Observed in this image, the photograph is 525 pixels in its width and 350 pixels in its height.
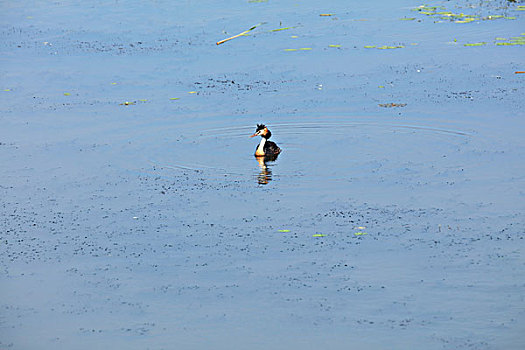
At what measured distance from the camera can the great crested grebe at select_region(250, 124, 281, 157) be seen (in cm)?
1561

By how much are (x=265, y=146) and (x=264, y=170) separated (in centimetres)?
80

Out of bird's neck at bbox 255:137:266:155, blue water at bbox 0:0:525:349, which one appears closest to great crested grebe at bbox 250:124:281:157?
bird's neck at bbox 255:137:266:155

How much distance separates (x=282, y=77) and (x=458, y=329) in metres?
12.5

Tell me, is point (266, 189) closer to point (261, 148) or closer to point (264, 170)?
point (264, 170)

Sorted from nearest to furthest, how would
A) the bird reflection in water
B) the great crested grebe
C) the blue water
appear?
the blue water, the bird reflection in water, the great crested grebe

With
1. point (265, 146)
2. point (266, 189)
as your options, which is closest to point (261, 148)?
point (265, 146)

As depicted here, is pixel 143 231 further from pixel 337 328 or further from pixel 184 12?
pixel 184 12

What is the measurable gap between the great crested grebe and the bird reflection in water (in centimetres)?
7

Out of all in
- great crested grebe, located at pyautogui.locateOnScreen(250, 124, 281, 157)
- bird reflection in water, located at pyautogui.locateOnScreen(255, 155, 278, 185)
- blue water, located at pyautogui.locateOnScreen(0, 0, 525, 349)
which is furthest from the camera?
great crested grebe, located at pyautogui.locateOnScreen(250, 124, 281, 157)

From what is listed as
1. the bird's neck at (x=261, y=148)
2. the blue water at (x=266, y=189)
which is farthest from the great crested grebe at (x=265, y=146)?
the blue water at (x=266, y=189)

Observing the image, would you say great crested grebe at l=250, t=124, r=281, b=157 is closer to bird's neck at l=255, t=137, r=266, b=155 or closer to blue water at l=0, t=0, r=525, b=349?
bird's neck at l=255, t=137, r=266, b=155

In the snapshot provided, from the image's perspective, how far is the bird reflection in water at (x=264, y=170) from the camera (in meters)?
14.5

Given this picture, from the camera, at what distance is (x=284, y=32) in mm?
25328

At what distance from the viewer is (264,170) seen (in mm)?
14945
